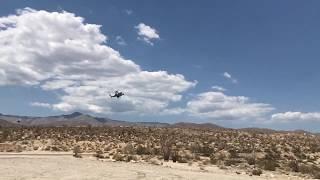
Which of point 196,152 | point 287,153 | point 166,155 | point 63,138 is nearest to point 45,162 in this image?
point 166,155

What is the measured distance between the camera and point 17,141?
63.2m

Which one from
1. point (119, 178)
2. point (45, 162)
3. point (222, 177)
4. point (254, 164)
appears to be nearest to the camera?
point (119, 178)

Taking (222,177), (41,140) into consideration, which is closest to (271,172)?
(222,177)

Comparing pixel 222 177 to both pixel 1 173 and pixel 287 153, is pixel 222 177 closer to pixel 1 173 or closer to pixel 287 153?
pixel 1 173

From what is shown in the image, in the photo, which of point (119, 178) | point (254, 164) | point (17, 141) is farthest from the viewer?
point (17, 141)

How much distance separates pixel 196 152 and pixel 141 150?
196 inches

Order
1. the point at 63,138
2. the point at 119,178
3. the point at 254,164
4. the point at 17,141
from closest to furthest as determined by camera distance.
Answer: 1. the point at 119,178
2. the point at 254,164
3. the point at 17,141
4. the point at 63,138

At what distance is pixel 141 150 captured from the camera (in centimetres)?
4734

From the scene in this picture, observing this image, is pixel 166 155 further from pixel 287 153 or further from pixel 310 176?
pixel 287 153

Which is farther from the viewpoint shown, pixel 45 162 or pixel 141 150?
pixel 141 150

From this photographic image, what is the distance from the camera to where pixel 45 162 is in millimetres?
34406

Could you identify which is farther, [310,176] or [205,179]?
[310,176]

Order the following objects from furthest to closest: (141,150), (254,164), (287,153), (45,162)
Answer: (287,153), (141,150), (254,164), (45,162)

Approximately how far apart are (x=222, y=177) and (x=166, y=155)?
1181cm
